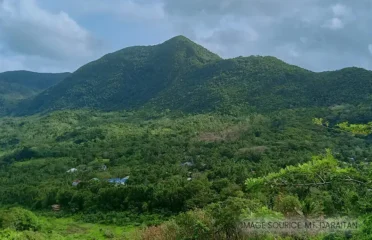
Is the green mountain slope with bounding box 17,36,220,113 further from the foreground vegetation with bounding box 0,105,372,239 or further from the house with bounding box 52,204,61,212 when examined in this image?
the house with bounding box 52,204,61,212

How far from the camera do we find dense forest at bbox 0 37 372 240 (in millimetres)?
12211

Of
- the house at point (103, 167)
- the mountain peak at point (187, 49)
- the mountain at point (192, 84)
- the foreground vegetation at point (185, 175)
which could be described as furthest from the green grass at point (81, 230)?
the mountain peak at point (187, 49)

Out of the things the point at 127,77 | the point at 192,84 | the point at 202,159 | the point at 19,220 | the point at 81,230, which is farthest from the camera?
the point at 127,77

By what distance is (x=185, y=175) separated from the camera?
53.6 metres

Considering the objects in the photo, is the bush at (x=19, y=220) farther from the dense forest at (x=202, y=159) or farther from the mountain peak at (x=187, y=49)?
the mountain peak at (x=187, y=49)

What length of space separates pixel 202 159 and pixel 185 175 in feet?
26.7

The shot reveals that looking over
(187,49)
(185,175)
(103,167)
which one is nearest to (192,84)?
(187,49)

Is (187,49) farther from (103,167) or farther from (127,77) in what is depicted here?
(103,167)

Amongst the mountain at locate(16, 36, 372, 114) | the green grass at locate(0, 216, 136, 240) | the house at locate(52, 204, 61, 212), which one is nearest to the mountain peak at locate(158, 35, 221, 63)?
the mountain at locate(16, 36, 372, 114)

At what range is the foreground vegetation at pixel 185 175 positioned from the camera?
14.1 metres

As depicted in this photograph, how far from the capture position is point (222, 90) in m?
113

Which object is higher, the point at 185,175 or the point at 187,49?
the point at 187,49

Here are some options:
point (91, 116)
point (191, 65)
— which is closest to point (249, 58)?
point (191, 65)

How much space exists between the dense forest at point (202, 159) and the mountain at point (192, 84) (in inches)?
22.7
